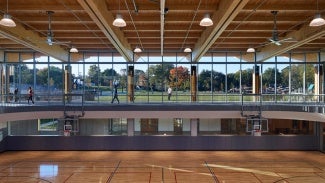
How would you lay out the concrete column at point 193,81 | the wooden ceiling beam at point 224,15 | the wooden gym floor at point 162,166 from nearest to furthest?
the wooden ceiling beam at point 224,15
the wooden gym floor at point 162,166
the concrete column at point 193,81

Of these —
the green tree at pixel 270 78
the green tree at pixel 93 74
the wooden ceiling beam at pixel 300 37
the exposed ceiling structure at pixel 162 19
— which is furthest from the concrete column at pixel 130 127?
the green tree at pixel 270 78

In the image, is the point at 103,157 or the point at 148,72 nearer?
the point at 103,157

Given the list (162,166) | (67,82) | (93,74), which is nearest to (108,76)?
(93,74)

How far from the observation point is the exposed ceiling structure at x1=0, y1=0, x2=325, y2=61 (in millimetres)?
11438

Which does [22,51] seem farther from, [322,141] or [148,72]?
[322,141]

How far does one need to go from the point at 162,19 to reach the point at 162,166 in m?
8.75

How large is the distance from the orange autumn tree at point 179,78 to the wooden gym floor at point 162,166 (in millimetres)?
5894

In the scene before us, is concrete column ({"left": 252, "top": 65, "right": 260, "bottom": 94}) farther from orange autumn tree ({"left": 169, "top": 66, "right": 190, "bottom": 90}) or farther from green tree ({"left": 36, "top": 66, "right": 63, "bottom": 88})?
green tree ({"left": 36, "top": 66, "right": 63, "bottom": 88})

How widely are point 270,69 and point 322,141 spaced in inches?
263

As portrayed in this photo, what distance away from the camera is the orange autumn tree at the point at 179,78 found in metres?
24.0

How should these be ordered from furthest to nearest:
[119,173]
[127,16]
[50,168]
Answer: [50,168], [119,173], [127,16]

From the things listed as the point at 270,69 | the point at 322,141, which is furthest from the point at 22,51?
the point at 322,141

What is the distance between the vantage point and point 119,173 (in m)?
14.8

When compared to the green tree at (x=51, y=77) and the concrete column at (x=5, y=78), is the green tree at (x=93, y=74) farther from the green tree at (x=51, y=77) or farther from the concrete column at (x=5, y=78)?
the concrete column at (x=5, y=78)
